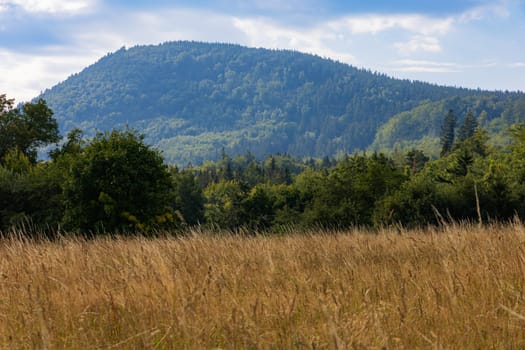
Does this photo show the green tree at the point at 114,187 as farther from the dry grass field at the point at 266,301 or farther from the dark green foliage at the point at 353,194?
the dry grass field at the point at 266,301

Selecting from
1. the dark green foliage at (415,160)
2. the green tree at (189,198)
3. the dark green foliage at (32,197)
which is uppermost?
the dark green foliage at (32,197)

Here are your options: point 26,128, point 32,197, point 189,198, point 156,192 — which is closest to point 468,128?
point 189,198

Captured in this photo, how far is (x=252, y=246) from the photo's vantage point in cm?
700

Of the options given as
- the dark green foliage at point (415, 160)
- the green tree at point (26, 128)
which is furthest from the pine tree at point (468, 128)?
the green tree at point (26, 128)

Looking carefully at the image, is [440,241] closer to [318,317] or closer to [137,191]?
[318,317]

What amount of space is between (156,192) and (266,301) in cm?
2929

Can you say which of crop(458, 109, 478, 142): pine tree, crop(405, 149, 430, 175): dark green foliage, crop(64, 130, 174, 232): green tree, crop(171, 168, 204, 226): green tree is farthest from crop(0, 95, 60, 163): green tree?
crop(458, 109, 478, 142): pine tree

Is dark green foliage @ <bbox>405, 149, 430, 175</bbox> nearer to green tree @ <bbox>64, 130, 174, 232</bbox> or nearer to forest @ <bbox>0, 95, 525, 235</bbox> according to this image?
forest @ <bbox>0, 95, 525, 235</bbox>

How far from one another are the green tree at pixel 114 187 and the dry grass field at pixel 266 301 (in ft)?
81.8

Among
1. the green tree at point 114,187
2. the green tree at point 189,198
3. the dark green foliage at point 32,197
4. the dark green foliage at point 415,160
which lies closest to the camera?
the green tree at point 114,187

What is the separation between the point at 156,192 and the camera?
32.5m

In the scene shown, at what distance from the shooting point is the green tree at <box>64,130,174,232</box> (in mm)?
30375

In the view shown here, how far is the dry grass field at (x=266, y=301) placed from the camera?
319 centimetres

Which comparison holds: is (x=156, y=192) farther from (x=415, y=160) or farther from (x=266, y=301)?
(x=415, y=160)
